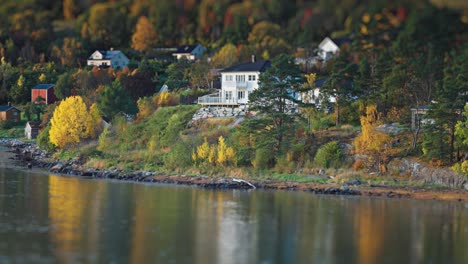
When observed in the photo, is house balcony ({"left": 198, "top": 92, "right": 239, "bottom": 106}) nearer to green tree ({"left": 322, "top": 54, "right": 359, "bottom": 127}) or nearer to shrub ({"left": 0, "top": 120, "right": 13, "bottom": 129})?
green tree ({"left": 322, "top": 54, "right": 359, "bottom": 127})

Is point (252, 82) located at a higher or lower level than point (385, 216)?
higher

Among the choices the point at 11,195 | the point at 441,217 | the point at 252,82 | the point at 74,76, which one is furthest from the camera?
the point at 74,76

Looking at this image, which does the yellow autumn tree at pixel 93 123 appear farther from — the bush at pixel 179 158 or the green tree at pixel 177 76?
the bush at pixel 179 158

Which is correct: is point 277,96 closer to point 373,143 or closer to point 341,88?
point 341,88

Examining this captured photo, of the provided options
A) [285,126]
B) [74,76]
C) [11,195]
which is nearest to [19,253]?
[11,195]

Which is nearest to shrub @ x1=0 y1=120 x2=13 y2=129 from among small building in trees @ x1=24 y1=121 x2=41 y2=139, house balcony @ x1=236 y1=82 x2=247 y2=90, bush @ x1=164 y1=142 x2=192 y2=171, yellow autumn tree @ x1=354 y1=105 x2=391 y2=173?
small building in trees @ x1=24 y1=121 x2=41 y2=139

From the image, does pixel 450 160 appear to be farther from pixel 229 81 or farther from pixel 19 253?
pixel 19 253

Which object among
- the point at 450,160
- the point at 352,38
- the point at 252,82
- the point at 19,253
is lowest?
the point at 19,253

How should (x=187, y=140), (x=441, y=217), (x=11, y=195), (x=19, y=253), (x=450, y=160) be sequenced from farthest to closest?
(x=187, y=140), (x=450, y=160), (x=11, y=195), (x=441, y=217), (x=19, y=253)

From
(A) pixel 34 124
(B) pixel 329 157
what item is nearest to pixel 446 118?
(B) pixel 329 157
